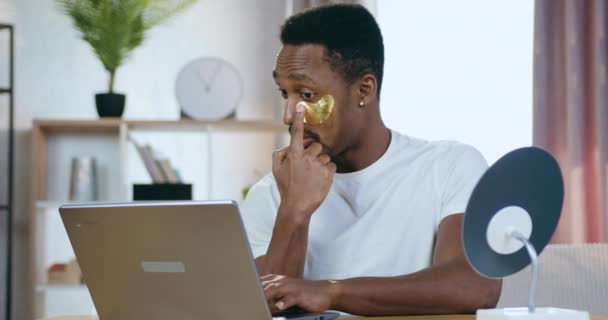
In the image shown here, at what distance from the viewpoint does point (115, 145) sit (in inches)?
165

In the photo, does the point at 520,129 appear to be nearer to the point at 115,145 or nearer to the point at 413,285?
the point at 115,145

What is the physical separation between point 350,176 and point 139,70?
2.49 m

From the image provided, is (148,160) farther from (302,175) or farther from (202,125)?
(302,175)

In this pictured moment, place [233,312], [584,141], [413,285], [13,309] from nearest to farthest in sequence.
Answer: [233,312]
[413,285]
[584,141]
[13,309]

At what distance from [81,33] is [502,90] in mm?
1820

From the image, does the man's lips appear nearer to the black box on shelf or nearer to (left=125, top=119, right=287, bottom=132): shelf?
the black box on shelf

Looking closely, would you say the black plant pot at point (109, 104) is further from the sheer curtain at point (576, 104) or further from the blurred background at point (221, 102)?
the sheer curtain at point (576, 104)

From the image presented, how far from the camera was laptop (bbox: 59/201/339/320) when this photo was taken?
1221mm

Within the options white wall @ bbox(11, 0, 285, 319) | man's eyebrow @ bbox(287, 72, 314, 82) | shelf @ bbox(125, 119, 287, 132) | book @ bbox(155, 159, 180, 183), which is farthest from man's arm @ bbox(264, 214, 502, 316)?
white wall @ bbox(11, 0, 285, 319)

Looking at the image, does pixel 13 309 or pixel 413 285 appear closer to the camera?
pixel 413 285

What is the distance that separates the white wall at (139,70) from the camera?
4.19m

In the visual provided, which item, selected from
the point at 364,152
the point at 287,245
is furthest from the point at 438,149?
the point at 287,245

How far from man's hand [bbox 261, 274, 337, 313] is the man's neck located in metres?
0.46

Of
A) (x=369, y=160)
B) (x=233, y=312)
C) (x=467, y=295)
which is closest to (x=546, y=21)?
(x=369, y=160)
